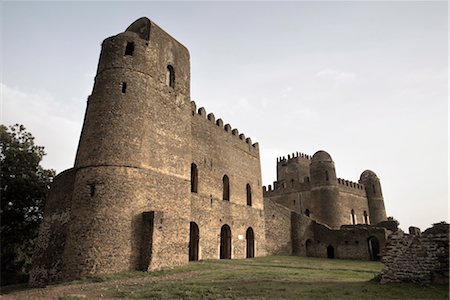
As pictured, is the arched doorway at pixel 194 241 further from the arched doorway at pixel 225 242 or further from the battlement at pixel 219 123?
the battlement at pixel 219 123

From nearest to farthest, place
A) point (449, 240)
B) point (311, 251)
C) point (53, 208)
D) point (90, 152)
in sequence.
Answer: point (449, 240) → point (90, 152) → point (53, 208) → point (311, 251)

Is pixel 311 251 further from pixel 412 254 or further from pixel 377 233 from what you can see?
pixel 412 254

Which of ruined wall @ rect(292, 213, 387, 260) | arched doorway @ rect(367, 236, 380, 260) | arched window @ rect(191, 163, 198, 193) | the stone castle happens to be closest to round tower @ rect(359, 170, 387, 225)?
arched doorway @ rect(367, 236, 380, 260)

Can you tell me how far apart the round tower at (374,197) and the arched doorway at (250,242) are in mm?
25666

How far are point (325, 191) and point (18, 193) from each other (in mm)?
A: 28840

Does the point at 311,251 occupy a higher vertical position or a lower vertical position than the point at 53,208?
lower

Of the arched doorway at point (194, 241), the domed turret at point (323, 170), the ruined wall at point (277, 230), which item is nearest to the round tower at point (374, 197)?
the domed turret at point (323, 170)

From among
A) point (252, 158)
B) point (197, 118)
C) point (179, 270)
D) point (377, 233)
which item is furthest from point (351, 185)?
point (179, 270)

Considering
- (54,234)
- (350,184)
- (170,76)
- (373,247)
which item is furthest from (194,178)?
(350,184)

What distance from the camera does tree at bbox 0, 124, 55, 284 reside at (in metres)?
22.2

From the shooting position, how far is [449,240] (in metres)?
9.70

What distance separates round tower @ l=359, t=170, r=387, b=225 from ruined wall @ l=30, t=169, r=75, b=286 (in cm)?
3928

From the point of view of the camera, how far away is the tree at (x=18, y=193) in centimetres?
2217

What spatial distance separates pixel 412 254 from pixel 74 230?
12.7 metres
